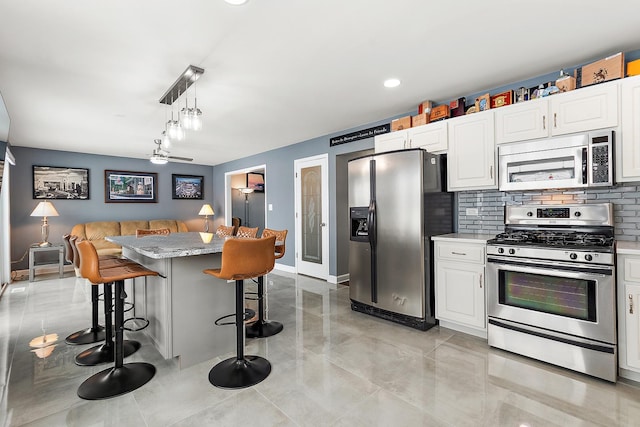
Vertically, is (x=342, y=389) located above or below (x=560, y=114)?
below

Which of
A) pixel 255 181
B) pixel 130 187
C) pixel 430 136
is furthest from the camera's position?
pixel 255 181

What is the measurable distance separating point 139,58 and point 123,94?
966mm

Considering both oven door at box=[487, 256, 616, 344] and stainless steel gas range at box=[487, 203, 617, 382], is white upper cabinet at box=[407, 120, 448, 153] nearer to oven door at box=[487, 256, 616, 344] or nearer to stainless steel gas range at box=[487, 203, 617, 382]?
stainless steel gas range at box=[487, 203, 617, 382]

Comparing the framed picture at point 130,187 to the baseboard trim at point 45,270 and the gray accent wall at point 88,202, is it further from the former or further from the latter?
the baseboard trim at point 45,270

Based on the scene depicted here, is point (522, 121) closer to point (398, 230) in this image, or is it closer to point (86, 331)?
point (398, 230)

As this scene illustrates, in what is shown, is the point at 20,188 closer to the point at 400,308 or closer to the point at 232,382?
the point at 232,382

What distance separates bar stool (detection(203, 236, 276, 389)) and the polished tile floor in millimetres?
88

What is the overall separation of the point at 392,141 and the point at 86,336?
3.73m

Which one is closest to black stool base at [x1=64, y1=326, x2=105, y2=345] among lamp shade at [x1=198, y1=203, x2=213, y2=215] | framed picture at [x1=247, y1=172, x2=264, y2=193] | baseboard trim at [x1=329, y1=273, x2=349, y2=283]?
baseboard trim at [x1=329, y1=273, x2=349, y2=283]

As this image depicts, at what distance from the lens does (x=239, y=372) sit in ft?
7.22

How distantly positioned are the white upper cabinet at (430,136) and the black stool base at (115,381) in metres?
3.23

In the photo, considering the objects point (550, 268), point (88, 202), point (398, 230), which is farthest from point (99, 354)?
point (88, 202)

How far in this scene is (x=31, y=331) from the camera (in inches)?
120

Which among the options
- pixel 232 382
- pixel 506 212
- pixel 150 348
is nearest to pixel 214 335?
pixel 232 382
